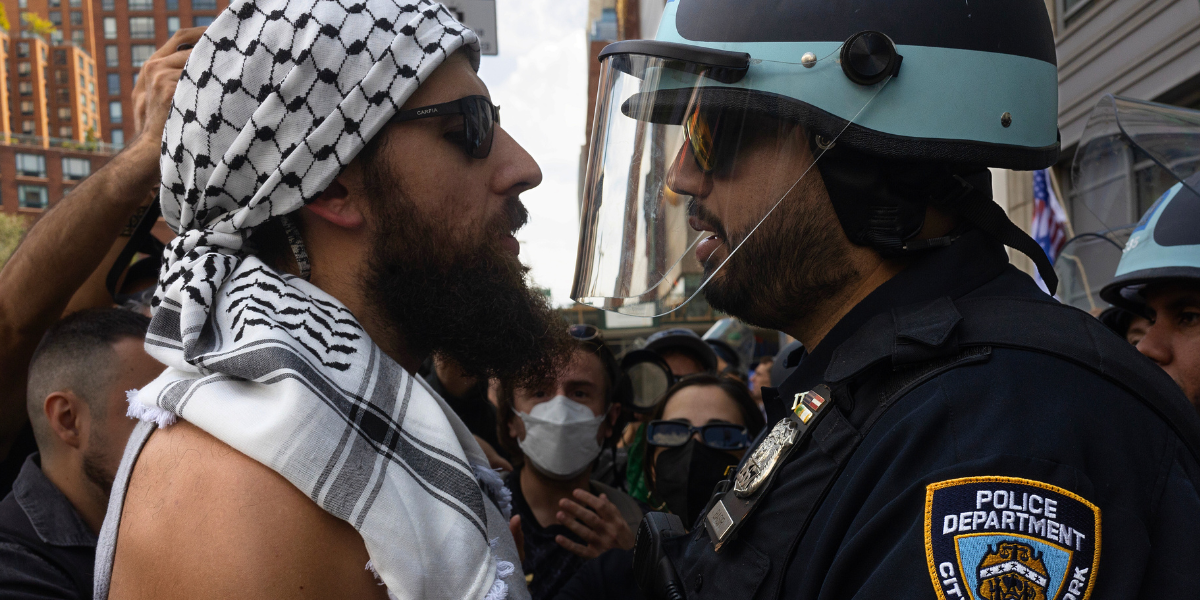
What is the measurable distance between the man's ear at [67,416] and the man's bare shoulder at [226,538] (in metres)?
1.22

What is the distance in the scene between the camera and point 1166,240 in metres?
2.83

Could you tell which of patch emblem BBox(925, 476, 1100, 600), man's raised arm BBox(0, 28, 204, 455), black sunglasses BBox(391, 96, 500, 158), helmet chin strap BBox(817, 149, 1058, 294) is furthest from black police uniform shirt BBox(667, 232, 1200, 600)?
man's raised arm BBox(0, 28, 204, 455)

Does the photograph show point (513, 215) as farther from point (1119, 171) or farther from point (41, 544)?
point (1119, 171)

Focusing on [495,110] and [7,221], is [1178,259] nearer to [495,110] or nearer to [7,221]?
[495,110]

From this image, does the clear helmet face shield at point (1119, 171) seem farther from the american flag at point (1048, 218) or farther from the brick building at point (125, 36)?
the brick building at point (125, 36)

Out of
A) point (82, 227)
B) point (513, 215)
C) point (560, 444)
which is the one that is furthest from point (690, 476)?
point (82, 227)

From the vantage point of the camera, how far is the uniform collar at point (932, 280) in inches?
66.0

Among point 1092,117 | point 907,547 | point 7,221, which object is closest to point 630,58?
point 907,547

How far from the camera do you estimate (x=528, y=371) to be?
2.51 m

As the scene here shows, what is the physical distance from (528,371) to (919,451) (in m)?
1.40

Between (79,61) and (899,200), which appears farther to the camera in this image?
(79,61)

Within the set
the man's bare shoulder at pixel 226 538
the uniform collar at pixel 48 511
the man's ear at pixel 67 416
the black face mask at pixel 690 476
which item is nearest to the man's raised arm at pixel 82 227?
the man's ear at pixel 67 416

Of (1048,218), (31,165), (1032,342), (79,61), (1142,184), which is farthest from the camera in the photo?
(79,61)

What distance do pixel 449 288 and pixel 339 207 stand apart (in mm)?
328
